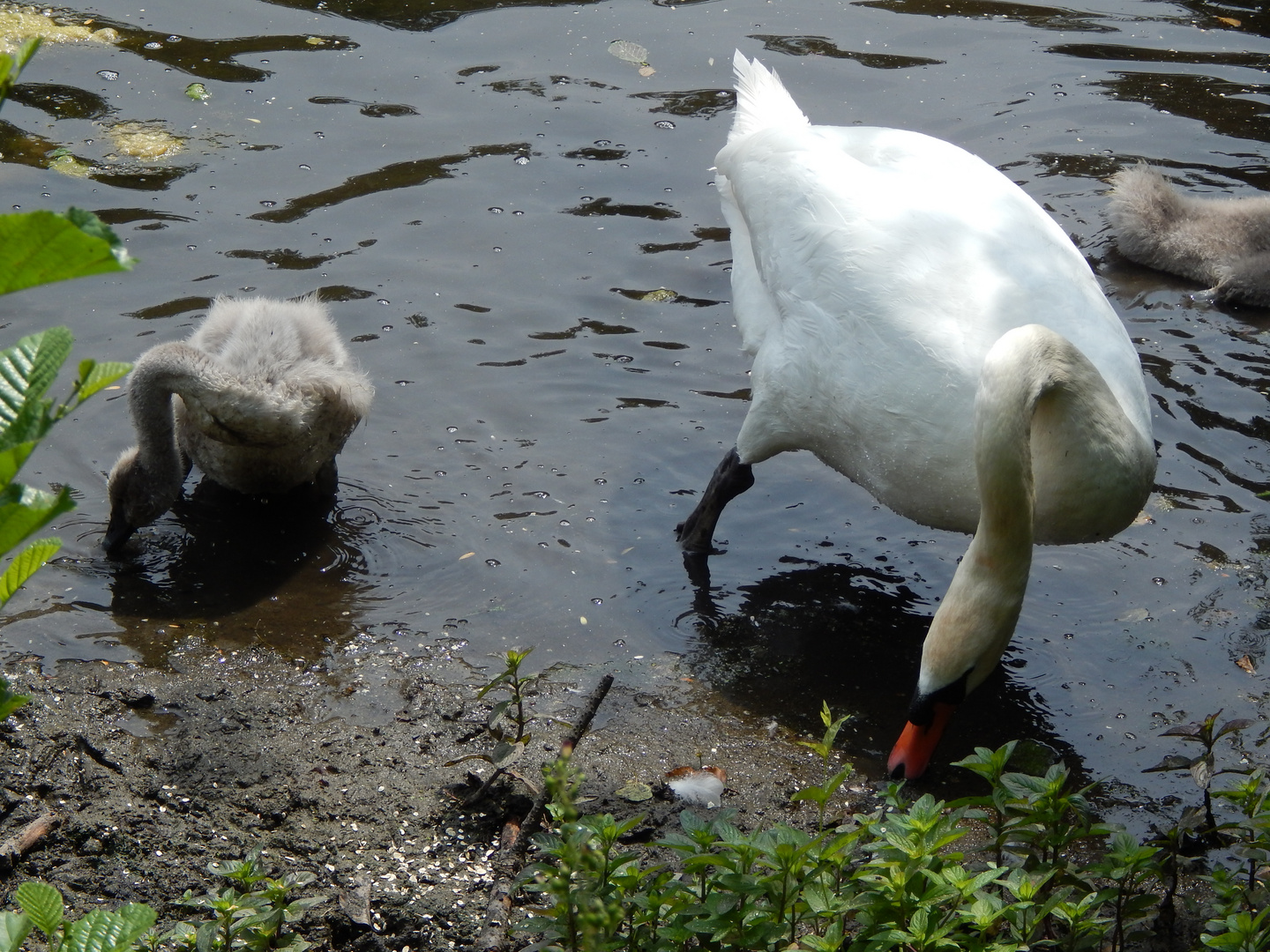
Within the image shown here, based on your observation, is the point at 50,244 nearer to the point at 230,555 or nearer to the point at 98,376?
the point at 98,376

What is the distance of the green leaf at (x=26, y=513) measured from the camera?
113 centimetres

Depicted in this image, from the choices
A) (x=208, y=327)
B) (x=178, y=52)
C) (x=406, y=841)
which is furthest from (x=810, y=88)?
(x=406, y=841)

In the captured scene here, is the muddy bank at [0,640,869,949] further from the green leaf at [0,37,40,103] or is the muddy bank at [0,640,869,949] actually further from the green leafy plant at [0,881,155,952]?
the green leaf at [0,37,40,103]

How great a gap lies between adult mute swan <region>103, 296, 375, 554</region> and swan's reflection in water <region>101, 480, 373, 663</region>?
116mm

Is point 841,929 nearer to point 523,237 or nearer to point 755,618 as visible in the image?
point 755,618

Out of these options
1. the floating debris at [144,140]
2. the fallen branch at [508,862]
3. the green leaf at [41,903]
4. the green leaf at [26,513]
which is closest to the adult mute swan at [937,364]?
the fallen branch at [508,862]

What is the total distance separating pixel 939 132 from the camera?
7.38 meters

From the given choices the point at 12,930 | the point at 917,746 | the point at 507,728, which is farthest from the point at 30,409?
the point at 917,746

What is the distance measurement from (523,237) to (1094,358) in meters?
3.49

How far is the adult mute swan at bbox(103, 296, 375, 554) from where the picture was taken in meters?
4.38

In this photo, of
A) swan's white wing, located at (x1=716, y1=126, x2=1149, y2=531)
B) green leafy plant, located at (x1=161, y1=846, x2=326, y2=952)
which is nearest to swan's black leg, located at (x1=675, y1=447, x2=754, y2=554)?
swan's white wing, located at (x1=716, y1=126, x2=1149, y2=531)

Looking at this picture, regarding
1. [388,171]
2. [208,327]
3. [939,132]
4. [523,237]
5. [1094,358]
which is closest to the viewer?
[1094,358]

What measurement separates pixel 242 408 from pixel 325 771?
1.63 meters

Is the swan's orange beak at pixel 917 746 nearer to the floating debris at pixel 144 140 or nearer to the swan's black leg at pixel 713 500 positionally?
the swan's black leg at pixel 713 500
